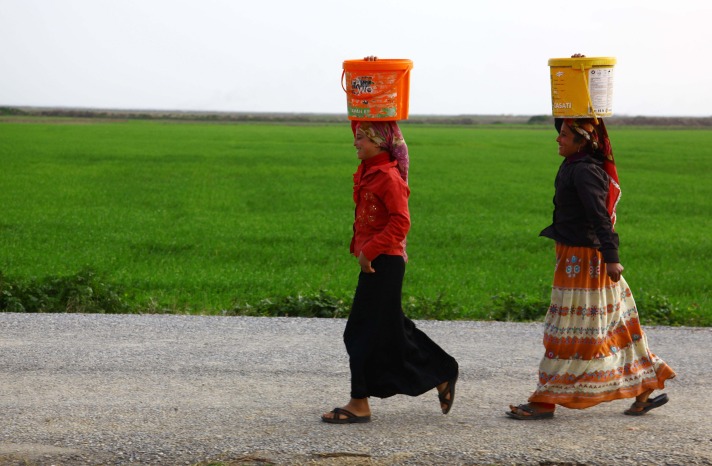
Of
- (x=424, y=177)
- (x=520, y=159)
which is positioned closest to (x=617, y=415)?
(x=424, y=177)

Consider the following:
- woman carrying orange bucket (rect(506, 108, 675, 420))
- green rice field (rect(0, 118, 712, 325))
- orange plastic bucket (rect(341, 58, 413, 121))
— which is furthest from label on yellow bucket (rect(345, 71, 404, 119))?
green rice field (rect(0, 118, 712, 325))

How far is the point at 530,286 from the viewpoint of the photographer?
11.7 meters

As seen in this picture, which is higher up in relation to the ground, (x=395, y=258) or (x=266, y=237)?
(x=395, y=258)

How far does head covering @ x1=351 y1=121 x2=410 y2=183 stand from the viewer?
17.6 feet

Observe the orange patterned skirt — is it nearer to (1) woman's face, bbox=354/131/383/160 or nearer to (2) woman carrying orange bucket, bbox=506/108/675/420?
(2) woman carrying orange bucket, bbox=506/108/675/420

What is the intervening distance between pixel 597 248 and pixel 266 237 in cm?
1145

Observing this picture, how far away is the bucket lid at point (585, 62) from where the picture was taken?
5.30m

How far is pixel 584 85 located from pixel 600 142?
13.8 inches

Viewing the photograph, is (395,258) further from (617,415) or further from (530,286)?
(530,286)

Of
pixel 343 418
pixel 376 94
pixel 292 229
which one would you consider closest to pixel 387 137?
pixel 376 94

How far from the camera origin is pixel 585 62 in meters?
5.30

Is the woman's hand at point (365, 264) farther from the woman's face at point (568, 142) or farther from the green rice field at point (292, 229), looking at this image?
the green rice field at point (292, 229)

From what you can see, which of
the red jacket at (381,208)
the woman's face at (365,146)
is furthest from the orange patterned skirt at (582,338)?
the woman's face at (365,146)

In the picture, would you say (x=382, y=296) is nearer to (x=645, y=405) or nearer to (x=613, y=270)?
(x=613, y=270)
